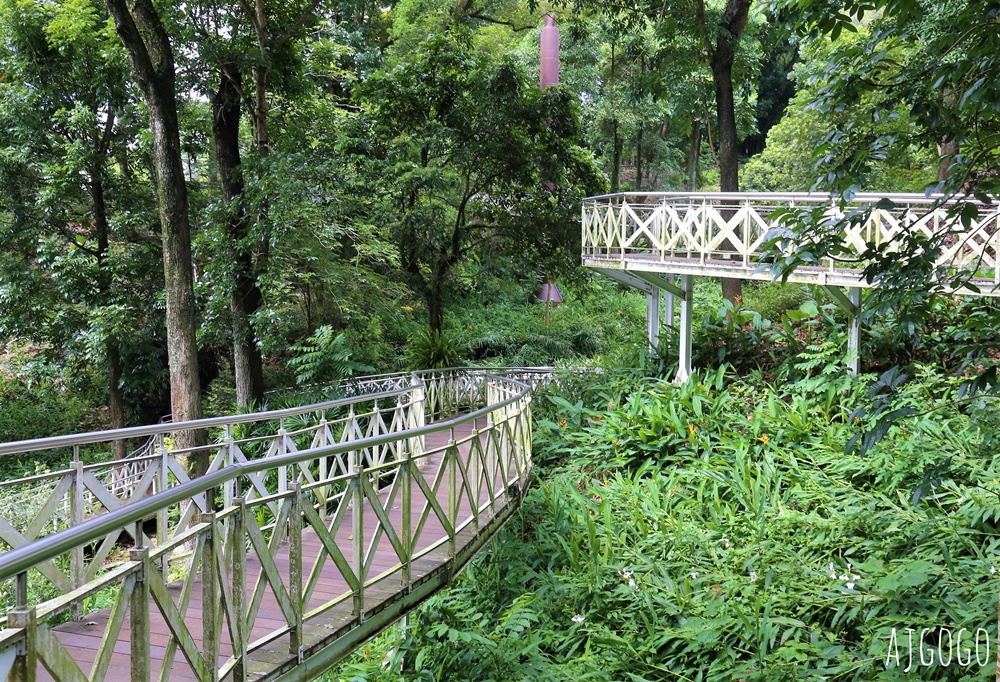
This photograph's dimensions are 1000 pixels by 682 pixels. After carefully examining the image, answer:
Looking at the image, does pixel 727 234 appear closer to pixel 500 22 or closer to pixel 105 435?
pixel 105 435

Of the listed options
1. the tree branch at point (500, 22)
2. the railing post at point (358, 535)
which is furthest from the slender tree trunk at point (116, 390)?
the tree branch at point (500, 22)

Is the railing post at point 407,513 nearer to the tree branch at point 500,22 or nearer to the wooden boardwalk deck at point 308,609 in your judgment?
the wooden boardwalk deck at point 308,609

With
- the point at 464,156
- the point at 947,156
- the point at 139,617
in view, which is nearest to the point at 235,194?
the point at 464,156

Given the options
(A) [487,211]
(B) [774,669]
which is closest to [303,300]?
(A) [487,211]

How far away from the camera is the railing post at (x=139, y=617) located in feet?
9.12

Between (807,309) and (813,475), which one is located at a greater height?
(807,309)

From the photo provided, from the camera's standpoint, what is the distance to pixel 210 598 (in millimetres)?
3254

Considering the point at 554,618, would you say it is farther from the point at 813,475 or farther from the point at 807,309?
the point at 807,309

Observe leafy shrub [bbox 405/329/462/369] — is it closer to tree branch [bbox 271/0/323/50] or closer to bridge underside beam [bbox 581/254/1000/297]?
bridge underside beam [bbox 581/254/1000/297]

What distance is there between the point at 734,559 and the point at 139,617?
18.1ft

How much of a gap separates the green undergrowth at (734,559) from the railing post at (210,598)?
2995mm

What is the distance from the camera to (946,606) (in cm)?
566

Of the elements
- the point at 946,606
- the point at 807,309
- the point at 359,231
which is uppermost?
the point at 359,231

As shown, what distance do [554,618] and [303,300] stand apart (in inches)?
404
